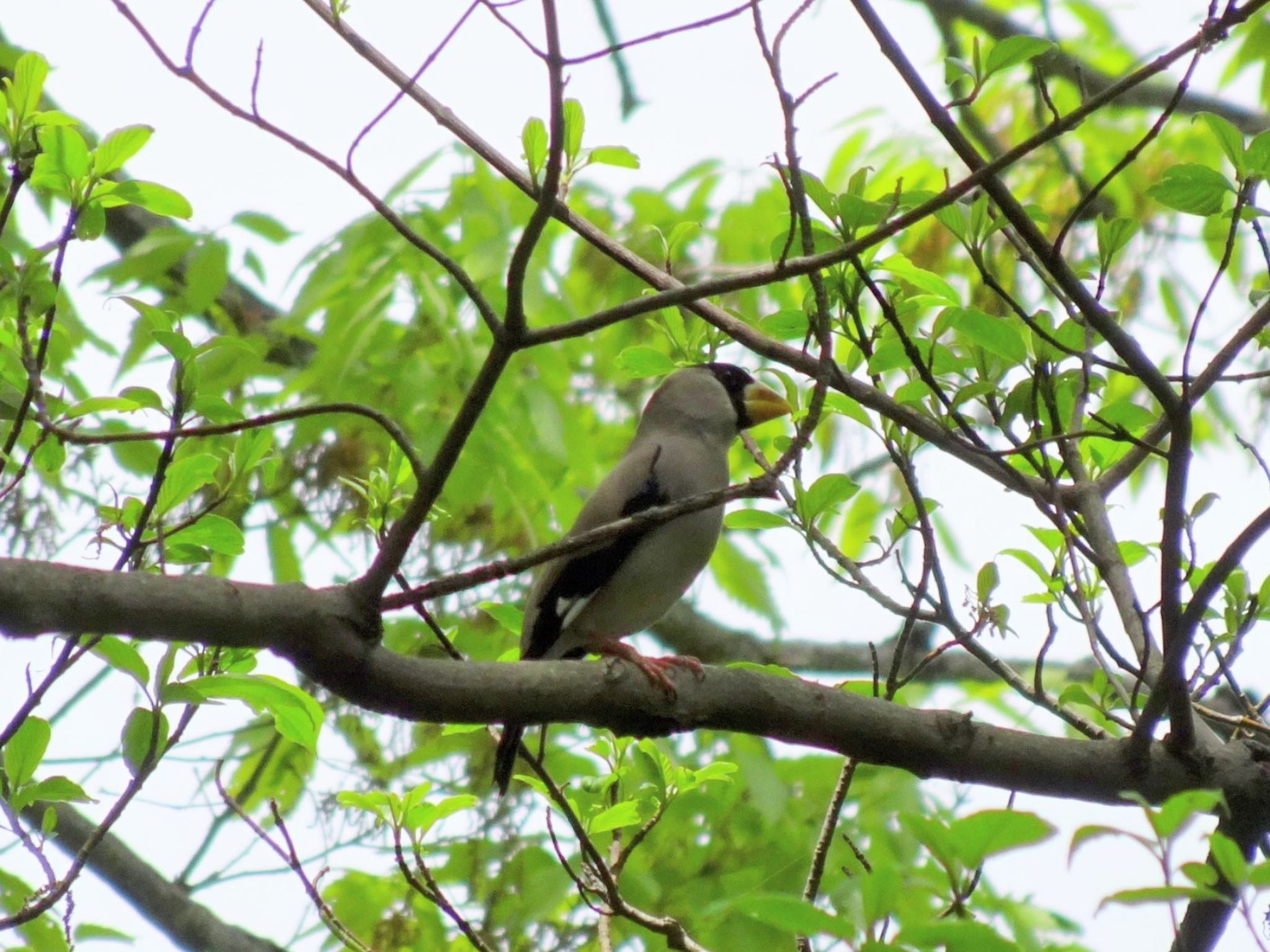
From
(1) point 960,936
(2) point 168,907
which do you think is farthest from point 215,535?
(2) point 168,907

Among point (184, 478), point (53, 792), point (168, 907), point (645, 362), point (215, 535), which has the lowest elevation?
point (53, 792)

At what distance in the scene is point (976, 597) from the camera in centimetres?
361

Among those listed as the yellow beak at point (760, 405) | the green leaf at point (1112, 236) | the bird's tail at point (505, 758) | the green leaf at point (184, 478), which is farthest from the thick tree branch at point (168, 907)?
the green leaf at point (1112, 236)

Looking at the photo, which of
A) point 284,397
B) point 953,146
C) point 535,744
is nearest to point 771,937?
point 535,744

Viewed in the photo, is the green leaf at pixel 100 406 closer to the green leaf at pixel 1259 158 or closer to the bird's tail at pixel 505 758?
the bird's tail at pixel 505 758

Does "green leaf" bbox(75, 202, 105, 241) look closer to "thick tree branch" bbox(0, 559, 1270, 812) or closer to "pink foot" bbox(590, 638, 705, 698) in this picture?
"thick tree branch" bbox(0, 559, 1270, 812)

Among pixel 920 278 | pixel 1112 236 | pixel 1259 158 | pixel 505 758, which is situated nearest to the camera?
pixel 1259 158

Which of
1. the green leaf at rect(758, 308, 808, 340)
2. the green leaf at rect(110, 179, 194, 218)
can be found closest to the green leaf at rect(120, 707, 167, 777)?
the green leaf at rect(110, 179, 194, 218)

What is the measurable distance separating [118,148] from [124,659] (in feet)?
3.46

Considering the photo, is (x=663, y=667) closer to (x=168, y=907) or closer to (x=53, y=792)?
(x=53, y=792)

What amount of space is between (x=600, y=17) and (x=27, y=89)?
4.44 m

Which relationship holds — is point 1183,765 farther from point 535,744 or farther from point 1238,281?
point 1238,281

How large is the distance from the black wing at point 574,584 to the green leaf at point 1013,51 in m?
2.50

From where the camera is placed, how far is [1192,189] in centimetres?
310
